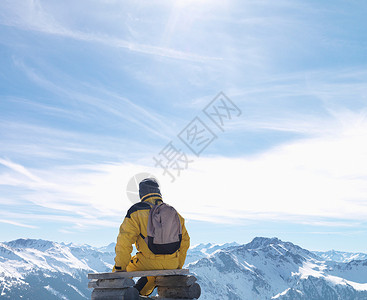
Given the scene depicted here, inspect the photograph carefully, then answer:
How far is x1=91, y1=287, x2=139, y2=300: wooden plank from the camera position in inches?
277

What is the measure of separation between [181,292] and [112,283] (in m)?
1.53

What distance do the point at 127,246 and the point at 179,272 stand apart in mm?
1178

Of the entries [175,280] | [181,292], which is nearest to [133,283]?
[175,280]

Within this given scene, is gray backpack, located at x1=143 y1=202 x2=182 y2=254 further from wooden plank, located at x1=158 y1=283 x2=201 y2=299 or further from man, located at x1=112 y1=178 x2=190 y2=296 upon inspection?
wooden plank, located at x1=158 y1=283 x2=201 y2=299

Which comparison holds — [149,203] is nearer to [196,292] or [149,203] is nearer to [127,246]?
[127,246]

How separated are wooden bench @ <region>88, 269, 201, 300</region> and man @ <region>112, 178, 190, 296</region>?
0.29 metres

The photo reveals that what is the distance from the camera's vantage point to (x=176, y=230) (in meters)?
8.01

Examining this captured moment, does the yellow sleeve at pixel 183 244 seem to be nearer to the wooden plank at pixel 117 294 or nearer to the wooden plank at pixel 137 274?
the wooden plank at pixel 137 274

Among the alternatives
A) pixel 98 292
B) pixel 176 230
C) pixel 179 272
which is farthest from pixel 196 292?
pixel 98 292

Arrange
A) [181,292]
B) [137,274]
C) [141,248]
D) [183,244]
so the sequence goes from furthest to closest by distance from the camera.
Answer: [183,244]
[141,248]
[181,292]
[137,274]

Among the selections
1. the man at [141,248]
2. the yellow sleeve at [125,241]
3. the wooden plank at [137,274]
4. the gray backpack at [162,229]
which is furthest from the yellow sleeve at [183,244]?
the yellow sleeve at [125,241]

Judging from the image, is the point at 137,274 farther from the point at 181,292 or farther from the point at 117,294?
the point at 181,292

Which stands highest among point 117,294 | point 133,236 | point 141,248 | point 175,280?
point 133,236

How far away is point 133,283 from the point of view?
7.21 meters
